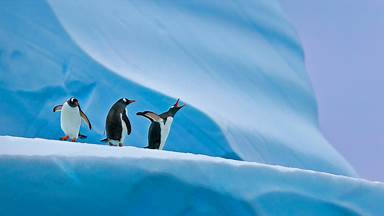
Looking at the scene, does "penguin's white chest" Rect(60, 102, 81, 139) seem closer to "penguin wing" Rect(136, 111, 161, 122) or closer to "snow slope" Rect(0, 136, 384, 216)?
"penguin wing" Rect(136, 111, 161, 122)

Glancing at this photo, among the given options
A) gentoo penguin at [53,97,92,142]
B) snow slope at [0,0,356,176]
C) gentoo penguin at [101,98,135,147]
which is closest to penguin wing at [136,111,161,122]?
gentoo penguin at [101,98,135,147]

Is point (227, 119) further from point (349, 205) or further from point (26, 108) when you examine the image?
point (349, 205)

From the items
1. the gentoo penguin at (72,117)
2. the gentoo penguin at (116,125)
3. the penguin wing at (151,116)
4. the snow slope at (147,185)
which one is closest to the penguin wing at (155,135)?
the penguin wing at (151,116)

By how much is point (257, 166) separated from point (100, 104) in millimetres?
2805

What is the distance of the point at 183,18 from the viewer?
7.89m

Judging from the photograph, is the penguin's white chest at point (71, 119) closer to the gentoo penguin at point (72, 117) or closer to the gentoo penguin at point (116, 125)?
the gentoo penguin at point (72, 117)

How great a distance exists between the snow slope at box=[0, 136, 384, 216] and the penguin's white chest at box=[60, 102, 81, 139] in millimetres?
1512

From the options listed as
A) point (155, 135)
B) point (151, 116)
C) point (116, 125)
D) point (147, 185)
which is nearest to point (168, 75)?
Answer: point (155, 135)

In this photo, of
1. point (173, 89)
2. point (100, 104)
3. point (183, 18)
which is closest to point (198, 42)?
point (183, 18)

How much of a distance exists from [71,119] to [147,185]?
1.69 meters

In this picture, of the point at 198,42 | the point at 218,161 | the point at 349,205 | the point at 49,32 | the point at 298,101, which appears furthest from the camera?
the point at 298,101

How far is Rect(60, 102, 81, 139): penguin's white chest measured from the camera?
16.1 ft

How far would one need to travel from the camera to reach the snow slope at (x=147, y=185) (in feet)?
10.1

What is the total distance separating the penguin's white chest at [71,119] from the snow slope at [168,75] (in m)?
1.04
